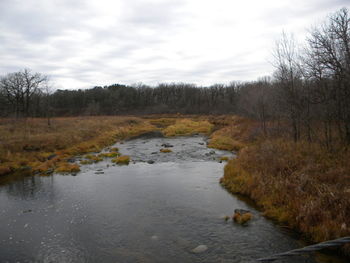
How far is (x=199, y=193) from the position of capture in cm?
1384

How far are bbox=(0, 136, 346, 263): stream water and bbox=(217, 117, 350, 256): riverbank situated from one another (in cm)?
75

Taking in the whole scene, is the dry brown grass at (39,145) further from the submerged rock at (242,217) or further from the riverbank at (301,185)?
the riverbank at (301,185)

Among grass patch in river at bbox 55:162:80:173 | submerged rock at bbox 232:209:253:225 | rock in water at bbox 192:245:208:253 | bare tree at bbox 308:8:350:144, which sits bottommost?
rock in water at bbox 192:245:208:253

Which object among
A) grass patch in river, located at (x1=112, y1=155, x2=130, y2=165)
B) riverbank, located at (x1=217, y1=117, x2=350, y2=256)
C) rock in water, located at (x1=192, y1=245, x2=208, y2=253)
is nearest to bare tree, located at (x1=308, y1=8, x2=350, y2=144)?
riverbank, located at (x1=217, y1=117, x2=350, y2=256)

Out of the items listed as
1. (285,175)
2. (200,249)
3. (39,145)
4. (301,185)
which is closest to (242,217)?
(200,249)

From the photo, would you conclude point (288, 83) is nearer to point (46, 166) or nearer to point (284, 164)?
point (284, 164)

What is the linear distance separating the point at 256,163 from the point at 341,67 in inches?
278

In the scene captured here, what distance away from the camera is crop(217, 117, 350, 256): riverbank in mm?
8594

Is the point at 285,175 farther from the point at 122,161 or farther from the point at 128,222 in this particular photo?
the point at 122,161

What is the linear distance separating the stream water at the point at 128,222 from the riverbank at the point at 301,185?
29.6 inches

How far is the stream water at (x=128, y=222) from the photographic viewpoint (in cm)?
827

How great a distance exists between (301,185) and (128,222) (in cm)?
789

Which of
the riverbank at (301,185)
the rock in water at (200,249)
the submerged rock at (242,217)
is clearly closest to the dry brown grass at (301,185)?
the riverbank at (301,185)

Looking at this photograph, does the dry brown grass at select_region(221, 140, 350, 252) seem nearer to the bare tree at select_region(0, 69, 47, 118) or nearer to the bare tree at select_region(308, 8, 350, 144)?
the bare tree at select_region(308, 8, 350, 144)
